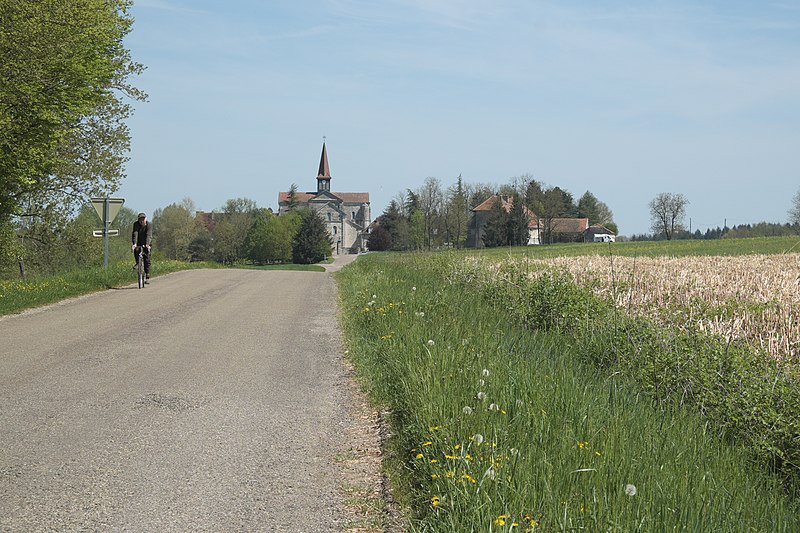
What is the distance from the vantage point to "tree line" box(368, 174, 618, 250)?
3757 inches

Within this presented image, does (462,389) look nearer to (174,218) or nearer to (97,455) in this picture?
(97,455)

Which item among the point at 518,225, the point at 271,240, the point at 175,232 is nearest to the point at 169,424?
the point at 518,225

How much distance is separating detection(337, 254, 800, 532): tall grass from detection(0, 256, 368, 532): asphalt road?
27.2 inches

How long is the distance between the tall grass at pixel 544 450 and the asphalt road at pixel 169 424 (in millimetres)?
692

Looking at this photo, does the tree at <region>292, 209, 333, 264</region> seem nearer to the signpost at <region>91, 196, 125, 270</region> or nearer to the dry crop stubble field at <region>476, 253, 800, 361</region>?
the signpost at <region>91, 196, 125, 270</region>

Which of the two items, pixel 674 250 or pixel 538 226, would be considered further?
pixel 538 226

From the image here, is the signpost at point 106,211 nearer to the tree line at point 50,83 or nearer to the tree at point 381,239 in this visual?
the tree line at point 50,83

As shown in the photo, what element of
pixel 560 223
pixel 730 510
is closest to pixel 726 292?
pixel 730 510

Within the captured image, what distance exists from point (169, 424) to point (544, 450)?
11.4ft

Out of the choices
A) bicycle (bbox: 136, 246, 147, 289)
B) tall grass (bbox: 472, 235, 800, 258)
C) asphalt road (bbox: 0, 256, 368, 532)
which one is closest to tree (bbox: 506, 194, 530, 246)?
tall grass (bbox: 472, 235, 800, 258)

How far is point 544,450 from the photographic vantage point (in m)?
5.50

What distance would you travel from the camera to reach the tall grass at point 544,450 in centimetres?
446

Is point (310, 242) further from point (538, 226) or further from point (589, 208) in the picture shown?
point (589, 208)

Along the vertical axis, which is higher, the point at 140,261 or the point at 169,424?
the point at 140,261
